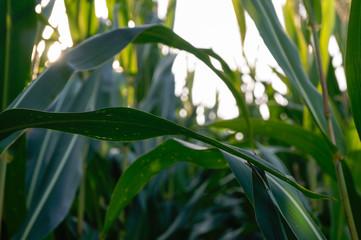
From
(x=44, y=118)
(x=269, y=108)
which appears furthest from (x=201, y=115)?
(x=44, y=118)

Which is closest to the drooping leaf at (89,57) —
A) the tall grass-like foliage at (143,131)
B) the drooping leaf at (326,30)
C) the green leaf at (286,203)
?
the tall grass-like foliage at (143,131)

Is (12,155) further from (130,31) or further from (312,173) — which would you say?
(312,173)

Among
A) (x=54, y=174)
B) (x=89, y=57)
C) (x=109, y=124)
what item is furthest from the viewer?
(x=54, y=174)

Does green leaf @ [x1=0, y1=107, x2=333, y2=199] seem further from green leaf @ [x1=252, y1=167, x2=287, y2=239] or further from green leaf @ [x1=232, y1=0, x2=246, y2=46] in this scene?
green leaf @ [x1=232, y1=0, x2=246, y2=46]

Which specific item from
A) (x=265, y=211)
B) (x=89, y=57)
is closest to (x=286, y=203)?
(x=265, y=211)

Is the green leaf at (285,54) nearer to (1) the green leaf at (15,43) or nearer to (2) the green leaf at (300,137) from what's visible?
(2) the green leaf at (300,137)

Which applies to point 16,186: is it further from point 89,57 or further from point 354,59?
point 354,59

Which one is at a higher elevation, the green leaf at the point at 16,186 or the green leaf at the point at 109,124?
the green leaf at the point at 109,124

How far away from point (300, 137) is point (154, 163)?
210 mm

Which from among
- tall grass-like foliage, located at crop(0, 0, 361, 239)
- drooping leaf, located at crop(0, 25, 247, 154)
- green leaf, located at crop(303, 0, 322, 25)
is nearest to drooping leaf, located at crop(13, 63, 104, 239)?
tall grass-like foliage, located at crop(0, 0, 361, 239)

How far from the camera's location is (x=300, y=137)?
0.49 meters

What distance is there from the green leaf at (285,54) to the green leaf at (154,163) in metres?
0.12

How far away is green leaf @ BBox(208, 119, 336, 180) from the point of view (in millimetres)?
A: 476

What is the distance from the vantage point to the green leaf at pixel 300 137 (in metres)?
0.48
